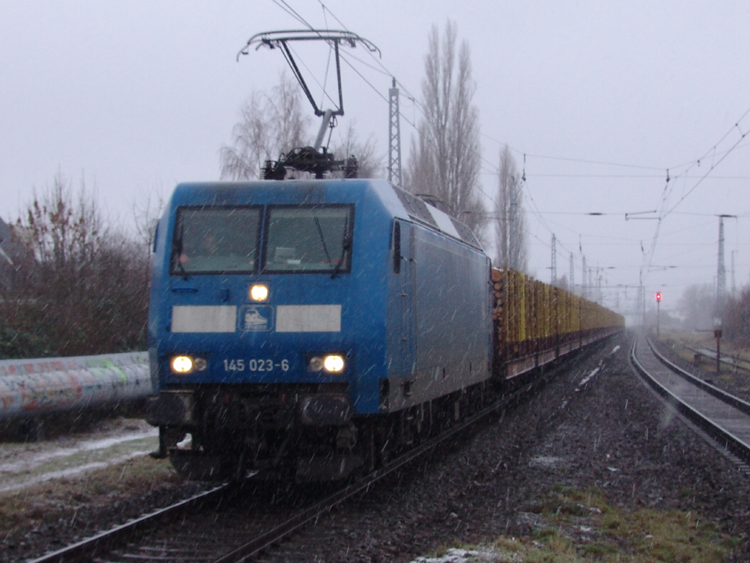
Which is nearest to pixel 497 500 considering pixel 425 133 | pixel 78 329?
pixel 78 329

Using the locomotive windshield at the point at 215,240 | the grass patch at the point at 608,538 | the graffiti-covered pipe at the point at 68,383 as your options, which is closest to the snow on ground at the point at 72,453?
the graffiti-covered pipe at the point at 68,383

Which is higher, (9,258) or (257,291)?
(9,258)

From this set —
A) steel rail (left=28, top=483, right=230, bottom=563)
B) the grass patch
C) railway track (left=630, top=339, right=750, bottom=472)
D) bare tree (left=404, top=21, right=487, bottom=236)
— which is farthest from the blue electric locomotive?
bare tree (left=404, top=21, right=487, bottom=236)

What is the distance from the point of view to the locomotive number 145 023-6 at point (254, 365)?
292 inches

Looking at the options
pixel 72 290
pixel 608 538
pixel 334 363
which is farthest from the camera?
pixel 72 290

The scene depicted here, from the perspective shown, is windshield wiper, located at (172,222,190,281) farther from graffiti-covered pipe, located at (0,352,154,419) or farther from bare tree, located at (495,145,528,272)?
bare tree, located at (495,145,528,272)

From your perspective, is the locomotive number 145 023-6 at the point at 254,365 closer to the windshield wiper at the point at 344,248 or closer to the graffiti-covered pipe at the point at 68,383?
the windshield wiper at the point at 344,248

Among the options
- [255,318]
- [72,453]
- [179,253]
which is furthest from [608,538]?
[72,453]

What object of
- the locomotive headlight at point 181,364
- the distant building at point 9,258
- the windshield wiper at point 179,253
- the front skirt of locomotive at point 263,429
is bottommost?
the front skirt of locomotive at point 263,429

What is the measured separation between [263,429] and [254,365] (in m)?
0.56

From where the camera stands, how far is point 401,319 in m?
7.98

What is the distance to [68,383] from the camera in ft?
35.6

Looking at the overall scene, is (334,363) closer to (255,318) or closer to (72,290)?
(255,318)

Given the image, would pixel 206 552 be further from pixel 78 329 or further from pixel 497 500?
pixel 78 329
